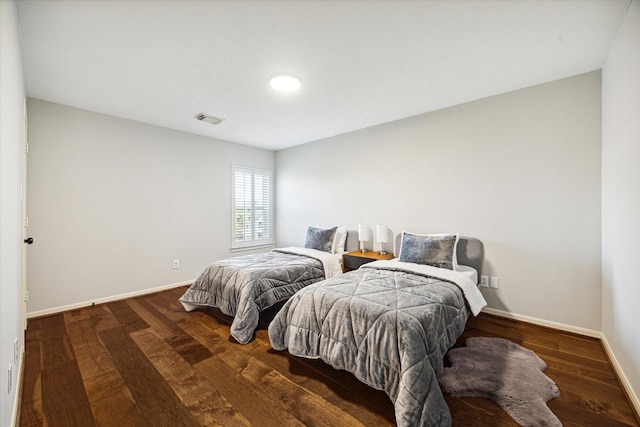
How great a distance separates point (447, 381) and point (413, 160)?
268 centimetres

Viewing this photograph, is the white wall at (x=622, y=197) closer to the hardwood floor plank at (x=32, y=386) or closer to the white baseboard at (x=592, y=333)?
the white baseboard at (x=592, y=333)

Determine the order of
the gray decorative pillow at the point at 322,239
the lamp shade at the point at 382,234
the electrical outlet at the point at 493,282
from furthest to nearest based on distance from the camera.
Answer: the gray decorative pillow at the point at 322,239, the lamp shade at the point at 382,234, the electrical outlet at the point at 493,282

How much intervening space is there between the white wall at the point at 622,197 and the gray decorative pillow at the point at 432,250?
1.21 metres

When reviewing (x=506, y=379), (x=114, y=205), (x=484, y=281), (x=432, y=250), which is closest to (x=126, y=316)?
(x=114, y=205)

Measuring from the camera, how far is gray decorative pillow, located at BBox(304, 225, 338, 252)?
4191mm

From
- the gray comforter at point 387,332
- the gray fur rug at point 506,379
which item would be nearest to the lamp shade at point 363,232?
the gray comforter at point 387,332

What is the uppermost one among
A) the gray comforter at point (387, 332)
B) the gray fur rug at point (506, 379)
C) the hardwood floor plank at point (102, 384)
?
the gray comforter at point (387, 332)

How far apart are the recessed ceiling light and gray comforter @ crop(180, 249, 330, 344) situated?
1.96m

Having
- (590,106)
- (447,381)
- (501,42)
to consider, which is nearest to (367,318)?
(447,381)

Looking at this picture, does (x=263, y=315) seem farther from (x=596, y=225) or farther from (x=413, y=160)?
(x=596, y=225)

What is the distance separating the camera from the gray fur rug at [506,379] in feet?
5.39

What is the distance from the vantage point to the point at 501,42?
2.10 m

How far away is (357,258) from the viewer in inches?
147

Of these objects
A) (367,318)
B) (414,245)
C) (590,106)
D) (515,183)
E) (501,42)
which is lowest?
(367,318)
